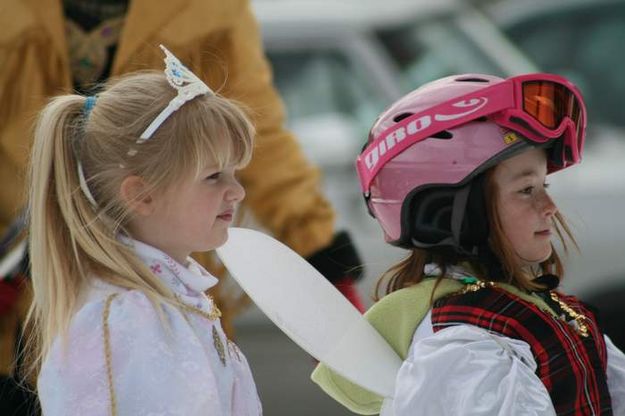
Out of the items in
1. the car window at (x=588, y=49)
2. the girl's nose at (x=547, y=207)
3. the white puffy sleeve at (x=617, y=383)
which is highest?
the girl's nose at (x=547, y=207)

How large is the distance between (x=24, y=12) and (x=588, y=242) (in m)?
2.86

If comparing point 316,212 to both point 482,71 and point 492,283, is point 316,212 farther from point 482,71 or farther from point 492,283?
point 482,71

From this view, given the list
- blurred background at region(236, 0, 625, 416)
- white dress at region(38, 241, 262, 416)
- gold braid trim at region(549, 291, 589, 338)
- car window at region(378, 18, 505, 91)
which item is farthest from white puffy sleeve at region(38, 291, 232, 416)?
car window at region(378, 18, 505, 91)

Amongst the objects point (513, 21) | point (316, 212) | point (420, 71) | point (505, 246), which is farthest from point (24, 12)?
point (513, 21)

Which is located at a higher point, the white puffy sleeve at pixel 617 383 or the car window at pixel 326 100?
the white puffy sleeve at pixel 617 383

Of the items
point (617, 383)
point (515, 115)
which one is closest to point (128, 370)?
point (515, 115)

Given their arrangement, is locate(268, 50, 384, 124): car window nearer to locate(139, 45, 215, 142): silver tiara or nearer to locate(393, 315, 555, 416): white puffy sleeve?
locate(139, 45, 215, 142): silver tiara

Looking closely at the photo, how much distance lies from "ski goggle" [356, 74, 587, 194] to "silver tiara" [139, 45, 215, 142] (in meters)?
0.39

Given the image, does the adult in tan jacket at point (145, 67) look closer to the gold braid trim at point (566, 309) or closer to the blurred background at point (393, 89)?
the gold braid trim at point (566, 309)

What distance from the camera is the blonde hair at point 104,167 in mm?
2898

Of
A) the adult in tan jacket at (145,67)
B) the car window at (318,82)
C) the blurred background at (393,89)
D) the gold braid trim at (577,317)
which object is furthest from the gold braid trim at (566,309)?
the car window at (318,82)

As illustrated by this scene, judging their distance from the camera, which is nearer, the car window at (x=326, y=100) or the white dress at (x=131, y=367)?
the white dress at (x=131, y=367)

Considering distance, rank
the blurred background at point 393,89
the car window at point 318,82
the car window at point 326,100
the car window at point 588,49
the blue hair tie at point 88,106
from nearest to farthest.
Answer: the blue hair tie at point 88,106 → the blurred background at point 393,89 → the car window at point 326,100 → the car window at point 318,82 → the car window at point 588,49

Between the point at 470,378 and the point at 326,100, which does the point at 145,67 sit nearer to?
the point at 470,378
